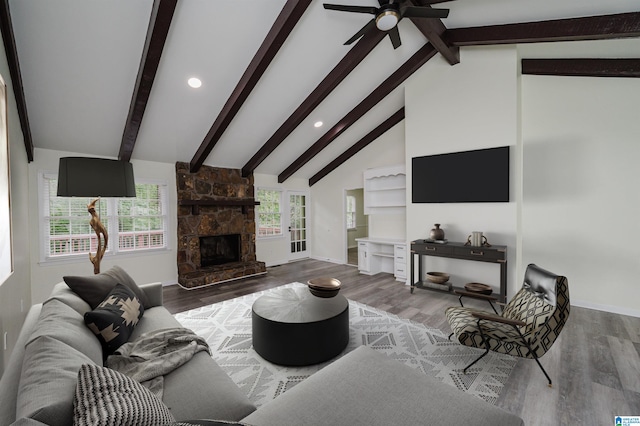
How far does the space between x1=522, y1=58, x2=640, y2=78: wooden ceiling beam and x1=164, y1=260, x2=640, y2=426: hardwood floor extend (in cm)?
307

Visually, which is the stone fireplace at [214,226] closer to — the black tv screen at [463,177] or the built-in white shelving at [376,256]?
the built-in white shelving at [376,256]

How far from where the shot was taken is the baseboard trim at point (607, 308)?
3.48 m

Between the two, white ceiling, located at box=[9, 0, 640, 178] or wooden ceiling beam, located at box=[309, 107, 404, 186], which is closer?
white ceiling, located at box=[9, 0, 640, 178]

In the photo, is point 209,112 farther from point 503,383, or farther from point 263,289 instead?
point 503,383

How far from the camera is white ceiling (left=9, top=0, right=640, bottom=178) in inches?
109

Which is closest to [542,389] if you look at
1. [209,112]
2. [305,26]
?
[305,26]

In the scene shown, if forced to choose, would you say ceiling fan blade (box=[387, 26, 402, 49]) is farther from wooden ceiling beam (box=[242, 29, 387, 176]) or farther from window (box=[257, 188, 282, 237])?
window (box=[257, 188, 282, 237])

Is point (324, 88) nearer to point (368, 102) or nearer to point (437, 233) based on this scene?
point (368, 102)

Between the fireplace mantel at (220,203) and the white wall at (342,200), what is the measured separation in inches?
79.6

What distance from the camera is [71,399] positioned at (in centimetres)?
96

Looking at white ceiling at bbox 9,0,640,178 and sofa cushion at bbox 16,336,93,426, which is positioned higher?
white ceiling at bbox 9,0,640,178

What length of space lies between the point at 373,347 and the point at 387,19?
10.7 feet

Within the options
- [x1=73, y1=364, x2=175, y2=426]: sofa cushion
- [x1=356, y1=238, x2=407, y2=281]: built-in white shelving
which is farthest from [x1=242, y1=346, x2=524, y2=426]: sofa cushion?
[x1=356, y1=238, x2=407, y2=281]: built-in white shelving

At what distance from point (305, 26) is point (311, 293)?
3242 millimetres
